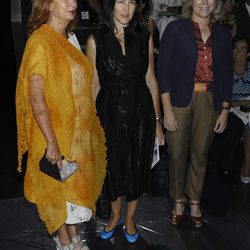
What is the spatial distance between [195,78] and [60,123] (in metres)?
0.91

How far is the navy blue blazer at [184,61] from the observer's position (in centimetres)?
227

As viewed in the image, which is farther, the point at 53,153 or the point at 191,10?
the point at 191,10

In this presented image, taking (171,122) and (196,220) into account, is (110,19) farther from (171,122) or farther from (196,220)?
(196,220)

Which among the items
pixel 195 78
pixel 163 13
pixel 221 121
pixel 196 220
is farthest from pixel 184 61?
pixel 163 13

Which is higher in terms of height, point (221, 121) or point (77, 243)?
point (221, 121)

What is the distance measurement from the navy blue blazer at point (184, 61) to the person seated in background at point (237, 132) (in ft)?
3.35

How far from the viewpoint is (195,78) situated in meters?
2.33

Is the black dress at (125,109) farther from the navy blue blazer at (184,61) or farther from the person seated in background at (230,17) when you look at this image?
the person seated in background at (230,17)

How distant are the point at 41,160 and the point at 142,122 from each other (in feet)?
2.08

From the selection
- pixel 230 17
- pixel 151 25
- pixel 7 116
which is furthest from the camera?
pixel 7 116

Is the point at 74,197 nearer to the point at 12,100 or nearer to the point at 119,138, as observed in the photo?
the point at 119,138

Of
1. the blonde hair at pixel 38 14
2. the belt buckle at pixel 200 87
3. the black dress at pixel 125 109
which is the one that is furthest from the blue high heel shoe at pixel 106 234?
the blonde hair at pixel 38 14

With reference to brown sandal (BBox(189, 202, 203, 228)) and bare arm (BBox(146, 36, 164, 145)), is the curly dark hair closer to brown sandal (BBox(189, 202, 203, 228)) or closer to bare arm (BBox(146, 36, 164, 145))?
bare arm (BBox(146, 36, 164, 145))

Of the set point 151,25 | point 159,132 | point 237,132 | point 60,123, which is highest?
point 151,25
